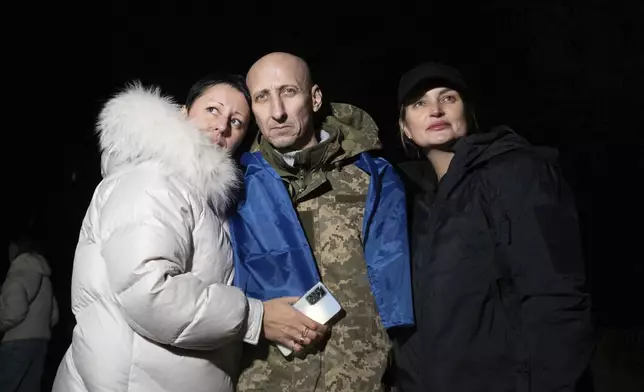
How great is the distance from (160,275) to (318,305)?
0.47m

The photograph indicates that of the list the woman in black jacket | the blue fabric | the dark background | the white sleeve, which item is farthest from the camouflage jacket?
the dark background

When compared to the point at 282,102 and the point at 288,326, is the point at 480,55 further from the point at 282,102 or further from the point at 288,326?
the point at 288,326

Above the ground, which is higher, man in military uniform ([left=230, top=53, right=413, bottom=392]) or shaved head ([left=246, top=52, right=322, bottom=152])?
shaved head ([left=246, top=52, right=322, bottom=152])

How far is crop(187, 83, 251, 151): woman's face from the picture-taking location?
6.03 ft

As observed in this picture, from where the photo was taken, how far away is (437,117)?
1837mm

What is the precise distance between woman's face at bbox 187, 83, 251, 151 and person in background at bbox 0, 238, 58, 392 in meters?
2.29

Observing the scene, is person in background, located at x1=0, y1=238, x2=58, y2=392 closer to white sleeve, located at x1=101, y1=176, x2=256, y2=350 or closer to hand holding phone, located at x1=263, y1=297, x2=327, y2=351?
white sleeve, located at x1=101, y1=176, x2=256, y2=350

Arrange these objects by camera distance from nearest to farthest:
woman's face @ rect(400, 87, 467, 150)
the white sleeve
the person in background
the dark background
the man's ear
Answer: the white sleeve → woman's face @ rect(400, 87, 467, 150) → the man's ear → the person in background → the dark background

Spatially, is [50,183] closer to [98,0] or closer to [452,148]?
[98,0]

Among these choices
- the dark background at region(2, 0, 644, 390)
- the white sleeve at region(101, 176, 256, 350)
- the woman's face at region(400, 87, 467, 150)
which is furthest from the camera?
the dark background at region(2, 0, 644, 390)

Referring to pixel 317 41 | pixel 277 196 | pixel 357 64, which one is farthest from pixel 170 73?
pixel 277 196

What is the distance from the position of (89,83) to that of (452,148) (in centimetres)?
359

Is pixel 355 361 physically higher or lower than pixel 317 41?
lower

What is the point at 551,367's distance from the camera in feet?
4.74
